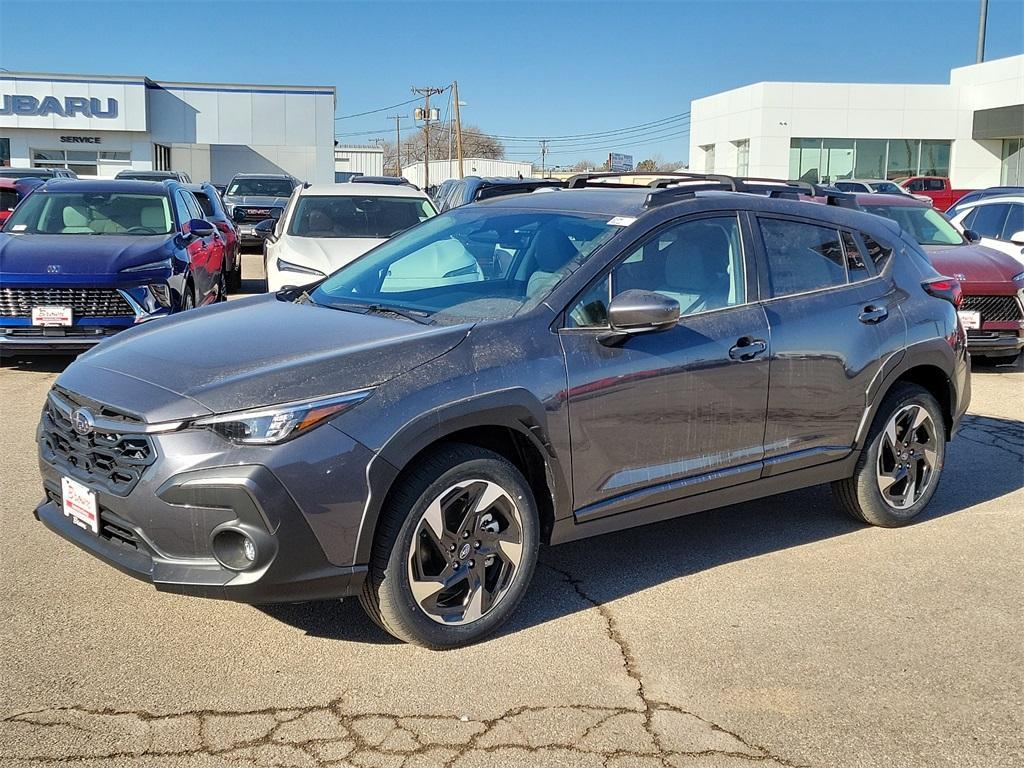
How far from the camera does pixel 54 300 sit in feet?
29.7

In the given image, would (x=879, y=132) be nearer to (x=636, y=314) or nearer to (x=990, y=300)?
(x=990, y=300)

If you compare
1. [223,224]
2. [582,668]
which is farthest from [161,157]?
[582,668]

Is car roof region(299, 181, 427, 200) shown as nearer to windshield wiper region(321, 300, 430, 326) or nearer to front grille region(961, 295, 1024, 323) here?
front grille region(961, 295, 1024, 323)

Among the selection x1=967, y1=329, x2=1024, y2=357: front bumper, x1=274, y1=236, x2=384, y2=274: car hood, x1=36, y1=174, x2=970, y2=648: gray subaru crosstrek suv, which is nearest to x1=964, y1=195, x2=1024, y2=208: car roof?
x1=967, y1=329, x2=1024, y2=357: front bumper

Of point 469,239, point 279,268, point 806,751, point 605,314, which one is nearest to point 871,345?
point 605,314

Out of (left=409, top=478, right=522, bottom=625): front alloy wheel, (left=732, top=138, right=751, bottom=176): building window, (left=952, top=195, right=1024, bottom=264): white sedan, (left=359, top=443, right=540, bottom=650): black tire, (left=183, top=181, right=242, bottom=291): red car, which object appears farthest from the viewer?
(left=732, top=138, right=751, bottom=176): building window

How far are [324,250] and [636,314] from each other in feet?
22.5

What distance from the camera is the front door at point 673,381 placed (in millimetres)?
4348

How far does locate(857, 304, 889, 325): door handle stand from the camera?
17.6 feet

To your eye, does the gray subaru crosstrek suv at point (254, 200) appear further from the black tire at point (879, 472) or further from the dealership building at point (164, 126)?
the dealership building at point (164, 126)

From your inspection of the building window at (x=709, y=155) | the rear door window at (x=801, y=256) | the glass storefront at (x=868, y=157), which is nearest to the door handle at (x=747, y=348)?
the rear door window at (x=801, y=256)

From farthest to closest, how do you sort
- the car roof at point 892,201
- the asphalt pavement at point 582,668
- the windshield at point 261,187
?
the windshield at point 261,187 → the car roof at point 892,201 → the asphalt pavement at point 582,668

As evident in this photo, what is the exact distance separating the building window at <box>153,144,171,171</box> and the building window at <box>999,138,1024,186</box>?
37557 millimetres

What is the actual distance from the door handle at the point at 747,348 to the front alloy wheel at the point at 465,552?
1.32m
